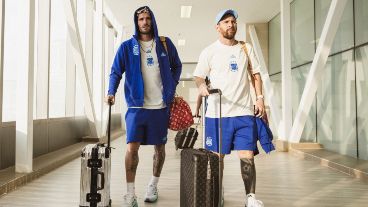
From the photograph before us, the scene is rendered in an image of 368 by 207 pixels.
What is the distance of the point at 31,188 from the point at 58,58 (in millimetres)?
4248

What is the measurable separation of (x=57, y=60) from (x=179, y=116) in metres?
5.33

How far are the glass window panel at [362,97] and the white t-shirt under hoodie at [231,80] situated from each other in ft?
12.8

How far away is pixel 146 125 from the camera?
322 centimetres

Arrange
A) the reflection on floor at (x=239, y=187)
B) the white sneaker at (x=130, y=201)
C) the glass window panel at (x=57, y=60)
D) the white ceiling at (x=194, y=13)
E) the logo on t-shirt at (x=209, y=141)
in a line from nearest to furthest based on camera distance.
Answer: the logo on t-shirt at (x=209, y=141) < the white sneaker at (x=130, y=201) < the reflection on floor at (x=239, y=187) < the glass window panel at (x=57, y=60) < the white ceiling at (x=194, y=13)

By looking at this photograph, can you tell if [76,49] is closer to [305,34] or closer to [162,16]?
[162,16]

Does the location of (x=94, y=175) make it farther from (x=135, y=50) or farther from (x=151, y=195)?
(x=135, y=50)

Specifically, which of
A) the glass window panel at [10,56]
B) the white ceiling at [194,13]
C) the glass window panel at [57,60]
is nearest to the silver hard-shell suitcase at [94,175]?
the glass window panel at [10,56]

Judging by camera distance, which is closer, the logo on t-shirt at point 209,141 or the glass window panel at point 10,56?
the logo on t-shirt at point 209,141

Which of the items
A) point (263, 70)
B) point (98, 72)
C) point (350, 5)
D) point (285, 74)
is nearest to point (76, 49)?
point (98, 72)

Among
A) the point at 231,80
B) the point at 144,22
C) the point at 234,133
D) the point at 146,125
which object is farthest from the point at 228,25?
the point at 146,125

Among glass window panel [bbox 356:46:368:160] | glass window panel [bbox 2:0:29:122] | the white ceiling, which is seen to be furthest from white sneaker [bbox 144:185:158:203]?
the white ceiling

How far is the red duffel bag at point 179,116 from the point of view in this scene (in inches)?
132

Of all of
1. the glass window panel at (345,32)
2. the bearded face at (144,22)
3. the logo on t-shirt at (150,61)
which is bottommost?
the logo on t-shirt at (150,61)

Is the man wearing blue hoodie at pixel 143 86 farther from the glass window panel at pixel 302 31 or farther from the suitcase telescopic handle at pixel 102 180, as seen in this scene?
the glass window panel at pixel 302 31
